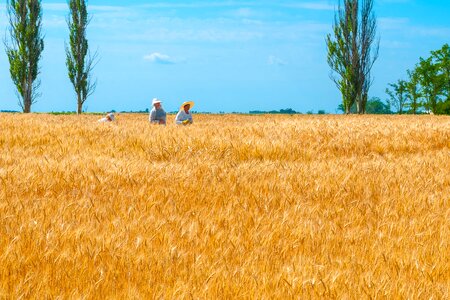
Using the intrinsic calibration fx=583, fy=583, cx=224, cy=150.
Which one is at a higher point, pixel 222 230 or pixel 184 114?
pixel 184 114

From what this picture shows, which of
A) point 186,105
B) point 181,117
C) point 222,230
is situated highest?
point 186,105

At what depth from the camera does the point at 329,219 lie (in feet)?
13.4

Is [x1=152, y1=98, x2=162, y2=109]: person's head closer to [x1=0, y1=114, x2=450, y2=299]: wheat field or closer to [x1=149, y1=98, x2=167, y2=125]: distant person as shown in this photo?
[x1=149, y1=98, x2=167, y2=125]: distant person

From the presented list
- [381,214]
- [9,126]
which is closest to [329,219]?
[381,214]

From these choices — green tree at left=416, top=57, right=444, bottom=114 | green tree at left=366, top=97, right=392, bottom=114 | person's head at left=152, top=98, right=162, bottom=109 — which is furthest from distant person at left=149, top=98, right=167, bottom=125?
green tree at left=366, top=97, right=392, bottom=114

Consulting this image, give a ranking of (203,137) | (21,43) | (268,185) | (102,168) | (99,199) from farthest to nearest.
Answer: (21,43) → (203,137) → (102,168) → (268,185) → (99,199)

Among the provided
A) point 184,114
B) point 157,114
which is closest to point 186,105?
point 184,114

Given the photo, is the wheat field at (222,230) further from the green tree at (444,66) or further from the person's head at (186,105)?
the green tree at (444,66)

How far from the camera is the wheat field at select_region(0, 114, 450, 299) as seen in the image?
2467 mm

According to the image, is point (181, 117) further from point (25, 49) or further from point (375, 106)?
point (375, 106)

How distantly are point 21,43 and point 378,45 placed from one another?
91.8 feet

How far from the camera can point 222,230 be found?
3398 millimetres

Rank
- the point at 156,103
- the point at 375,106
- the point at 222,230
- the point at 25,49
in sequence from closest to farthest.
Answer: the point at 222,230, the point at 156,103, the point at 25,49, the point at 375,106

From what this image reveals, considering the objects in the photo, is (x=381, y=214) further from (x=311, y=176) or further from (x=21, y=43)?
(x=21, y=43)
